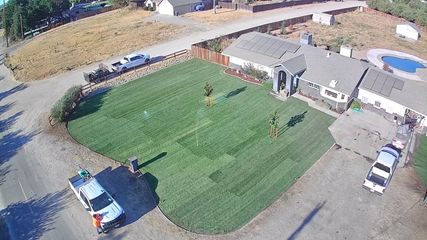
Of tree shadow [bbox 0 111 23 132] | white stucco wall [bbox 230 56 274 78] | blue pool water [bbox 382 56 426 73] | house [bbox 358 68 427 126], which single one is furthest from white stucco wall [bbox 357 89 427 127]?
tree shadow [bbox 0 111 23 132]

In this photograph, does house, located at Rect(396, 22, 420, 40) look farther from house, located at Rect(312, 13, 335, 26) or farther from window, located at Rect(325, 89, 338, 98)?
window, located at Rect(325, 89, 338, 98)

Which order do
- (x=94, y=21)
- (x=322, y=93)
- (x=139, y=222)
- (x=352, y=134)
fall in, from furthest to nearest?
(x=94, y=21) < (x=322, y=93) < (x=352, y=134) < (x=139, y=222)

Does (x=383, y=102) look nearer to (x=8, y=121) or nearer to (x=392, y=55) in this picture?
(x=392, y=55)

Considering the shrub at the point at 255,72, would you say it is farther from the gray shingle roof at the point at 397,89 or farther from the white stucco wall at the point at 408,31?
the white stucco wall at the point at 408,31

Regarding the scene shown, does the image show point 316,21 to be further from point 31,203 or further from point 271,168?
point 31,203

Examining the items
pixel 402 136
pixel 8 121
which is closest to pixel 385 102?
pixel 402 136

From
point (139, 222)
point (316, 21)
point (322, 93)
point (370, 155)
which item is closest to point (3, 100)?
point (139, 222)
